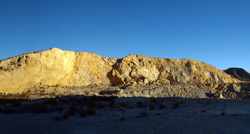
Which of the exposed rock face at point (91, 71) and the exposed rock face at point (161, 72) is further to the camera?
the exposed rock face at point (161, 72)

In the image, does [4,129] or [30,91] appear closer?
[4,129]

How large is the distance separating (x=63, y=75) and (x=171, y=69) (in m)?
21.8

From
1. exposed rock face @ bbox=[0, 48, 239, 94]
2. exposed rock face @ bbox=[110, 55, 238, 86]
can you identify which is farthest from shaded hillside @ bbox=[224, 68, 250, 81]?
exposed rock face @ bbox=[110, 55, 238, 86]

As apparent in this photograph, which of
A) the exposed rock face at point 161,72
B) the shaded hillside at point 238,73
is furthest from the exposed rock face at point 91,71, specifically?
the shaded hillside at point 238,73

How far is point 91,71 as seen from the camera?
35.9m

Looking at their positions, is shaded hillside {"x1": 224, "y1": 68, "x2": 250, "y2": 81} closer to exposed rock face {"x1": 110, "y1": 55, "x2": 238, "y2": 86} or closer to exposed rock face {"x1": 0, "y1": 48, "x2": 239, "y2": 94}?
exposed rock face {"x1": 0, "y1": 48, "x2": 239, "y2": 94}

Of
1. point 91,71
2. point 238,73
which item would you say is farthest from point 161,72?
point 238,73

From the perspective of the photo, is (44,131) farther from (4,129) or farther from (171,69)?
(171,69)

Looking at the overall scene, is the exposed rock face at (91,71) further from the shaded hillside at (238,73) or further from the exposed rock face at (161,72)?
the shaded hillside at (238,73)

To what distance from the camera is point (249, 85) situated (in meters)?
32.9

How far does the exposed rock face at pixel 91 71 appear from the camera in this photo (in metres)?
26.4

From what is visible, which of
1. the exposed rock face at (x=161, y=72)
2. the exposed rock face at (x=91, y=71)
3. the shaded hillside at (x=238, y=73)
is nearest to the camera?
the exposed rock face at (x=91, y=71)

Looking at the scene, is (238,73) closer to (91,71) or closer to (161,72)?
(161,72)

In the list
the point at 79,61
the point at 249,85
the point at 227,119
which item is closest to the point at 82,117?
the point at 227,119
